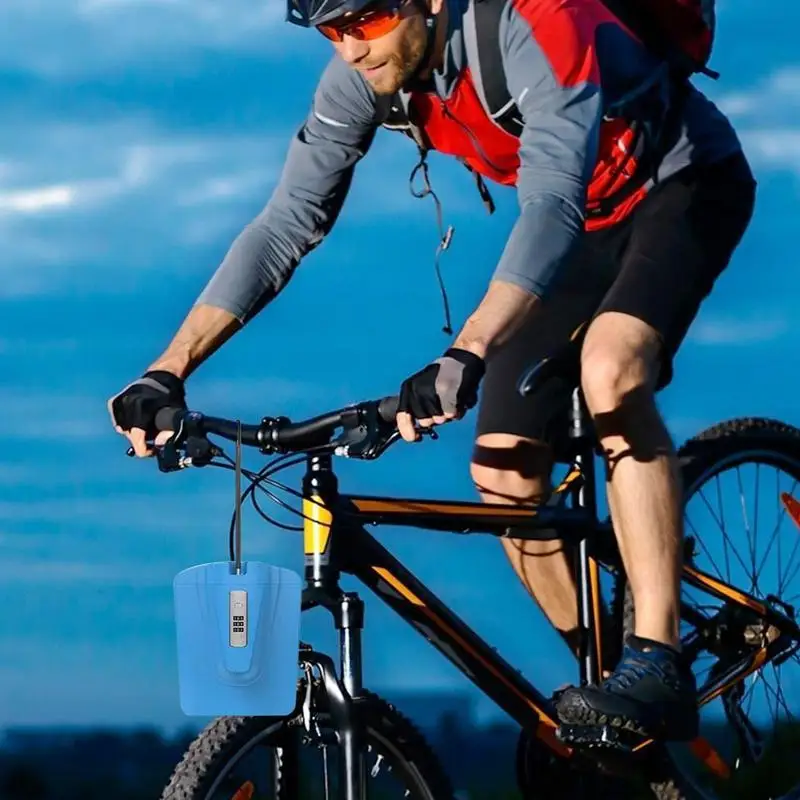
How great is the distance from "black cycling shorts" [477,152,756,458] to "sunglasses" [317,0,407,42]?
632 mm

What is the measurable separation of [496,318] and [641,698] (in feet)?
3.11

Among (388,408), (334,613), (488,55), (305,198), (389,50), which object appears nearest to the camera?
(388,408)

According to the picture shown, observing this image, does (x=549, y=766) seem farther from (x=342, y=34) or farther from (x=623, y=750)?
(x=342, y=34)

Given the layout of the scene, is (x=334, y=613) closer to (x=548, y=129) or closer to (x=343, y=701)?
(x=343, y=701)

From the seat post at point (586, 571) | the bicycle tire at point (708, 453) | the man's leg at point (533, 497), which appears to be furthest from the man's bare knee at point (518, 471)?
the bicycle tire at point (708, 453)

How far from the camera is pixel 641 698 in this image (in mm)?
3844

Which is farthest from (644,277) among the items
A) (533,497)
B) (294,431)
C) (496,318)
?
(294,431)

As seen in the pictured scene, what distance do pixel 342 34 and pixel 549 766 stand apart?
1.65 metres

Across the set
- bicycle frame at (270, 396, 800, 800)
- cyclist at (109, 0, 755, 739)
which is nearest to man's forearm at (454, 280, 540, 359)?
cyclist at (109, 0, 755, 739)

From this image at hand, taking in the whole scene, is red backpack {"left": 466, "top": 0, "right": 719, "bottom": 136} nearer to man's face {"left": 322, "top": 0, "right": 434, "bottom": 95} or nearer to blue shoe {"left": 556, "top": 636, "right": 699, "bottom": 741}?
man's face {"left": 322, "top": 0, "right": 434, "bottom": 95}

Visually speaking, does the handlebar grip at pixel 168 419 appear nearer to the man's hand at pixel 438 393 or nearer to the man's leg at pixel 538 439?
the man's hand at pixel 438 393

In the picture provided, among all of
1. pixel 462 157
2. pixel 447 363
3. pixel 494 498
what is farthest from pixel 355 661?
pixel 462 157

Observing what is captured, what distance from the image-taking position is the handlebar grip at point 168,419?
11.3ft

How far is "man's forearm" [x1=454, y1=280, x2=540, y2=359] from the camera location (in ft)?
10.9
